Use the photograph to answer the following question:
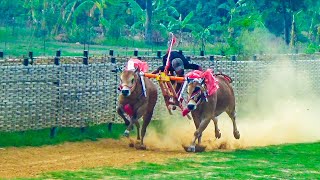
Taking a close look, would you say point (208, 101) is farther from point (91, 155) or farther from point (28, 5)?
point (28, 5)

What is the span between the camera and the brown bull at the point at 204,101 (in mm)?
19484

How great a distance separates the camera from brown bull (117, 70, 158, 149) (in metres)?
19.5

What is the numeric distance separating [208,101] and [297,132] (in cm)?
487

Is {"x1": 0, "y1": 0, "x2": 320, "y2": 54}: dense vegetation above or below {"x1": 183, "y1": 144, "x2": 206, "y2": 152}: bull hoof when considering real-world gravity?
above

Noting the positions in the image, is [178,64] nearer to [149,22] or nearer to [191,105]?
[191,105]

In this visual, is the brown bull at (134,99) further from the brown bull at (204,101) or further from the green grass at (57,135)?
the green grass at (57,135)

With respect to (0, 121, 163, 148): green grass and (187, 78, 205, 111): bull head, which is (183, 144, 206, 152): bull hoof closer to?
(187, 78, 205, 111): bull head

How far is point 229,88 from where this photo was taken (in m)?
21.4

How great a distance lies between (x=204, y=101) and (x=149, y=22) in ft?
76.3

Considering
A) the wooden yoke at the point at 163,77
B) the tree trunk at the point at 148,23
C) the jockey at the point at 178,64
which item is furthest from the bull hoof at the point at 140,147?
the tree trunk at the point at 148,23

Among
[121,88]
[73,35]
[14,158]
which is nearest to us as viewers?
[14,158]

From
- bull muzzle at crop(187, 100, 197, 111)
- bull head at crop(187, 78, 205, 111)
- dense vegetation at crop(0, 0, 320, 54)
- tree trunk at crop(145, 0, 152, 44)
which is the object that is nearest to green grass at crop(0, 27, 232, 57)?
dense vegetation at crop(0, 0, 320, 54)

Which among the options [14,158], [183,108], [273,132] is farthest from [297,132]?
[14,158]

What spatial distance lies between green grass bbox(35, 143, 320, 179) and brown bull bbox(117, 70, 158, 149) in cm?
160
